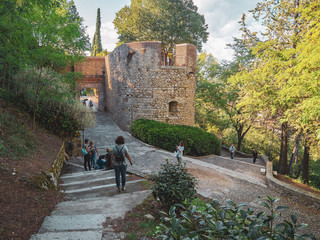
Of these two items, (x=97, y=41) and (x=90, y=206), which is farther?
(x=97, y=41)

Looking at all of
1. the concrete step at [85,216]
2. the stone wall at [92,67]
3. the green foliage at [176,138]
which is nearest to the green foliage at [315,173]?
the green foliage at [176,138]

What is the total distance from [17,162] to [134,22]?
20450 mm

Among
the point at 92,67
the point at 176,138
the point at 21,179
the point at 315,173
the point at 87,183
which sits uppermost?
the point at 92,67

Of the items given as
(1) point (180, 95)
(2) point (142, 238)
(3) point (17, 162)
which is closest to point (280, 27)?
(1) point (180, 95)

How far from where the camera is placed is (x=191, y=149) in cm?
1134

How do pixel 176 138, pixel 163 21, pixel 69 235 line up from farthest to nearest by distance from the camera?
pixel 163 21, pixel 176 138, pixel 69 235

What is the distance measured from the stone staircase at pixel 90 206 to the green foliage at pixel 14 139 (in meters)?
1.36

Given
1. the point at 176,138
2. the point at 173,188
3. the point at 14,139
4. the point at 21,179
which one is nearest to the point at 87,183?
the point at 21,179

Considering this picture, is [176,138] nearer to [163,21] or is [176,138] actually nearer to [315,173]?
[315,173]

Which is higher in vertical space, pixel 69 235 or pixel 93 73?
pixel 93 73

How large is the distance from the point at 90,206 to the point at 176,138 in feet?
23.6

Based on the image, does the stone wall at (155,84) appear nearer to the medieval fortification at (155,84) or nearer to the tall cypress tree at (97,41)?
the medieval fortification at (155,84)

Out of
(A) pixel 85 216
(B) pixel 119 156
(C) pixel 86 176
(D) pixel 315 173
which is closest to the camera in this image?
(A) pixel 85 216

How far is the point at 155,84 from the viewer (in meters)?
13.7
